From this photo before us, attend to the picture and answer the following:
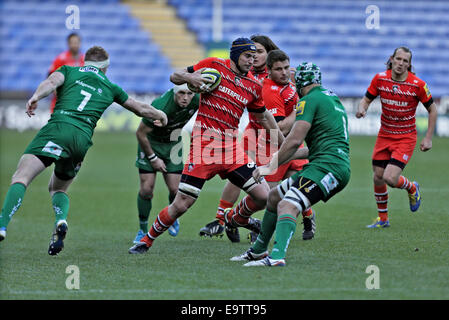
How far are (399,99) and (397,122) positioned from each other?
0.32m

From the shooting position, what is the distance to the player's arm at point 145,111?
7574 mm

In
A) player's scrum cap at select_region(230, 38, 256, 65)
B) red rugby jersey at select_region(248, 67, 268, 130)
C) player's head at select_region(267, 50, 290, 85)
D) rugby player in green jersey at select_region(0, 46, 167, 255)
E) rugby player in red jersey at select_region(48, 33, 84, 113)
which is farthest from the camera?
rugby player in red jersey at select_region(48, 33, 84, 113)

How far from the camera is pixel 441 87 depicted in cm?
3036

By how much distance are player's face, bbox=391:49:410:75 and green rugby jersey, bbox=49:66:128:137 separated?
388 cm

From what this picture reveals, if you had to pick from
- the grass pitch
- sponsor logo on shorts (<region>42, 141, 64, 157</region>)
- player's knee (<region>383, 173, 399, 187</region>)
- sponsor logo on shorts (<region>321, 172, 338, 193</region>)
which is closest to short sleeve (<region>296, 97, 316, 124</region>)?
sponsor logo on shorts (<region>321, 172, 338, 193</region>)

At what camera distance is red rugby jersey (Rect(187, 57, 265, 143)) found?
7547mm

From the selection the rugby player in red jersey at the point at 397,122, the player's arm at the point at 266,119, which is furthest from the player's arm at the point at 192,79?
the rugby player in red jersey at the point at 397,122

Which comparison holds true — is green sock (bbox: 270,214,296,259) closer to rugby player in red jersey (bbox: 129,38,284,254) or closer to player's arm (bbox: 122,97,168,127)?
rugby player in red jersey (bbox: 129,38,284,254)

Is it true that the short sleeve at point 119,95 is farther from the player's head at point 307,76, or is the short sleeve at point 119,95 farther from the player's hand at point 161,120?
the player's head at point 307,76

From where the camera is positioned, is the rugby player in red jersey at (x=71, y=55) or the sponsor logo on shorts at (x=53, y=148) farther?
the rugby player in red jersey at (x=71, y=55)

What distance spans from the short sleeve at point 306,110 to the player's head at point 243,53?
1.00 metres

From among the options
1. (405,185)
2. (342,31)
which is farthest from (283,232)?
(342,31)

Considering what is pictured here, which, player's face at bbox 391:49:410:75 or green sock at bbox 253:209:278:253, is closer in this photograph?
green sock at bbox 253:209:278:253
